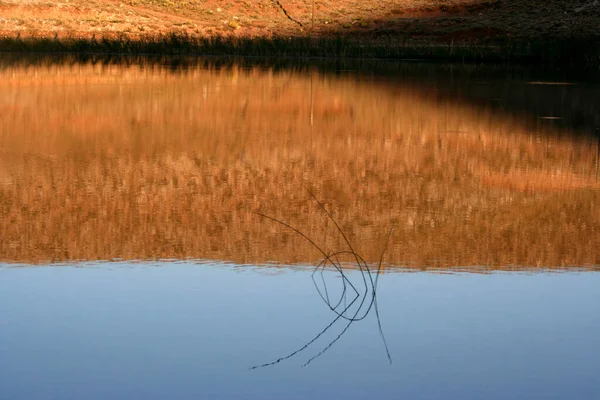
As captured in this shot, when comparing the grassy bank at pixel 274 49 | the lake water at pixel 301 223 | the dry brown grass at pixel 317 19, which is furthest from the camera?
the dry brown grass at pixel 317 19

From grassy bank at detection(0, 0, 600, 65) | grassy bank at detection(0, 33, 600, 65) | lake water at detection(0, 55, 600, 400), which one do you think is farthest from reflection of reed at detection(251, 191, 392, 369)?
grassy bank at detection(0, 33, 600, 65)

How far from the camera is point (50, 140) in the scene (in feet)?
40.7

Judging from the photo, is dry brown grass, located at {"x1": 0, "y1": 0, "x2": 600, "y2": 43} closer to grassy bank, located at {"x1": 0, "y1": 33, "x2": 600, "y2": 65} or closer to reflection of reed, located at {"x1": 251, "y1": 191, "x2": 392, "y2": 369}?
grassy bank, located at {"x1": 0, "y1": 33, "x2": 600, "y2": 65}

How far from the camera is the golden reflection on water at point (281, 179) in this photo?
7172 mm

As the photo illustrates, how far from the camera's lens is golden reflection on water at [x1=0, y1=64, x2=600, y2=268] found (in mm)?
7172

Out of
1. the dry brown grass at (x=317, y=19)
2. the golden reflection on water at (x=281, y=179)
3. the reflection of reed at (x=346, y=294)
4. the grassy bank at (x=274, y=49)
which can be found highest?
the reflection of reed at (x=346, y=294)

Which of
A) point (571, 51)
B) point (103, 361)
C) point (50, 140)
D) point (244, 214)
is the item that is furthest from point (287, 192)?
point (571, 51)

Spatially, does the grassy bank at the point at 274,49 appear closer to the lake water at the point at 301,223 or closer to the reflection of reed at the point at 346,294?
the lake water at the point at 301,223

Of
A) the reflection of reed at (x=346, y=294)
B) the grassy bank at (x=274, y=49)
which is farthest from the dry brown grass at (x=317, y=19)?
the reflection of reed at (x=346, y=294)

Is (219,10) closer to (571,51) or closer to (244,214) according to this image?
(571,51)

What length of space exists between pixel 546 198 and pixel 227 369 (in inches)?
220

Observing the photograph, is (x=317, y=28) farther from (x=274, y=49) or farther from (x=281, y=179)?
(x=281, y=179)

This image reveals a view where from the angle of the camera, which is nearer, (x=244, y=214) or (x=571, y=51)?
(x=244, y=214)

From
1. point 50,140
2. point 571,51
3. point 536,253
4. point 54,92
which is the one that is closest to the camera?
point 536,253
